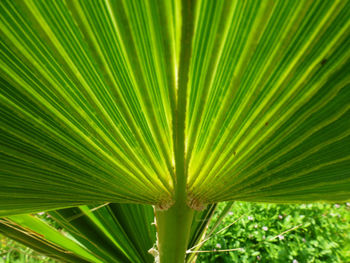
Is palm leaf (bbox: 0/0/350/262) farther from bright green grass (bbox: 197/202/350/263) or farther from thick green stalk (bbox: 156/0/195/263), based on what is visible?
bright green grass (bbox: 197/202/350/263)

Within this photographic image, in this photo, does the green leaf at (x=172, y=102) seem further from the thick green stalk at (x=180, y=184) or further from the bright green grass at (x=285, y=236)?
the bright green grass at (x=285, y=236)

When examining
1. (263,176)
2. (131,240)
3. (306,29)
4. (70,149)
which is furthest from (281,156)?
(131,240)

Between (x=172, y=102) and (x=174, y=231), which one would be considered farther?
(x=174, y=231)

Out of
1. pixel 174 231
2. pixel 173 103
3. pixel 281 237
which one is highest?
pixel 281 237

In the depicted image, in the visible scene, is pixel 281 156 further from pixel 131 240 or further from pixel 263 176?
pixel 131 240

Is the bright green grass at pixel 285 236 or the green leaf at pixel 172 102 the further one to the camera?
the bright green grass at pixel 285 236

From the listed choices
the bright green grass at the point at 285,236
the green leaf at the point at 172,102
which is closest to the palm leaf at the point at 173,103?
the green leaf at the point at 172,102

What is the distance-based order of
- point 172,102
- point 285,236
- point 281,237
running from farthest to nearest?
1. point 285,236
2. point 281,237
3. point 172,102

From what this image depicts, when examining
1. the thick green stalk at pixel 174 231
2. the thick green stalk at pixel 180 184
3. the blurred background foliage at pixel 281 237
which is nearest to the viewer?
the thick green stalk at pixel 180 184

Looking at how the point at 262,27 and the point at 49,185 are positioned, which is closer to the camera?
the point at 262,27

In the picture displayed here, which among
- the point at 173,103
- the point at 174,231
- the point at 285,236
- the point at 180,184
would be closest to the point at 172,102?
the point at 173,103

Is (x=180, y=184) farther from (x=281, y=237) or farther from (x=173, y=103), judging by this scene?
(x=281, y=237)
